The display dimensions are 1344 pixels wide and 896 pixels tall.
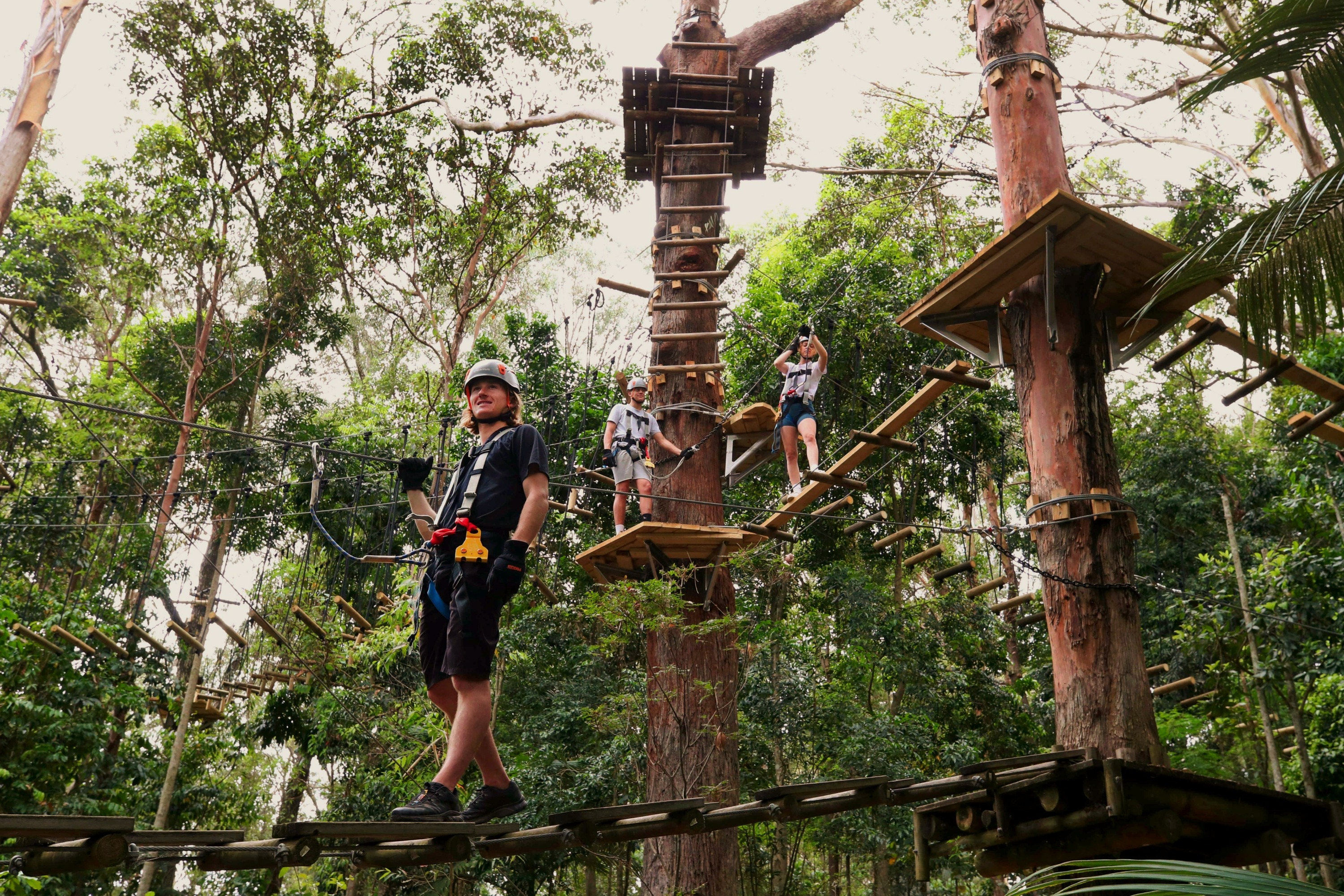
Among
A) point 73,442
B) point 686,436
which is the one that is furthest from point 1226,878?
point 73,442

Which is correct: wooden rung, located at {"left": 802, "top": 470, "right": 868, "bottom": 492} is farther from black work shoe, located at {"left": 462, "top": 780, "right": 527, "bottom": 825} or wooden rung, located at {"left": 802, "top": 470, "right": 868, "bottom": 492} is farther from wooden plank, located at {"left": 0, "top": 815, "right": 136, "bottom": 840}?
wooden plank, located at {"left": 0, "top": 815, "right": 136, "bottom": 840}

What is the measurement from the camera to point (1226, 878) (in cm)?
129

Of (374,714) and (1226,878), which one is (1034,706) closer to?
(374,714)

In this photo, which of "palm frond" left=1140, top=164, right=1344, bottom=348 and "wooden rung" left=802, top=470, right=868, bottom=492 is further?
"wooden rung" left=802, top=470, right=868, bottom=492

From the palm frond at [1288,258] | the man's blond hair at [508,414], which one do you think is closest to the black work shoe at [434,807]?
the man's blond hair at [508,414]

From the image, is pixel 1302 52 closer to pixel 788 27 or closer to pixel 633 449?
pixel 633 449

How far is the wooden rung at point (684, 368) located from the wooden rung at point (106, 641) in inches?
170

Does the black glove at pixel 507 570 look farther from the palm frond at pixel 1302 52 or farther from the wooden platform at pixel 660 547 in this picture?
the wooden platform at pixel 660 547

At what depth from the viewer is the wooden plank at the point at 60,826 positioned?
199 centimetres

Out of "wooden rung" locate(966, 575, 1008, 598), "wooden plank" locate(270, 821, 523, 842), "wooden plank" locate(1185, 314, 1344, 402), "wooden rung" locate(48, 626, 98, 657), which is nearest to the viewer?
"wooden plank" locate(270, 821, 523, 842)

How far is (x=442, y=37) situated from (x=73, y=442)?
21.1ft

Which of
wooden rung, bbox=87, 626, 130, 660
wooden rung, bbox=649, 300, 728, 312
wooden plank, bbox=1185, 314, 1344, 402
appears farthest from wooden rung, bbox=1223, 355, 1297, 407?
wooden rung, bbox=87, 626, 130, 660

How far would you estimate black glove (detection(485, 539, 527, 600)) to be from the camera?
2725 mm

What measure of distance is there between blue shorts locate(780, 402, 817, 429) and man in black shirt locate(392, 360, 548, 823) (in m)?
3.49
